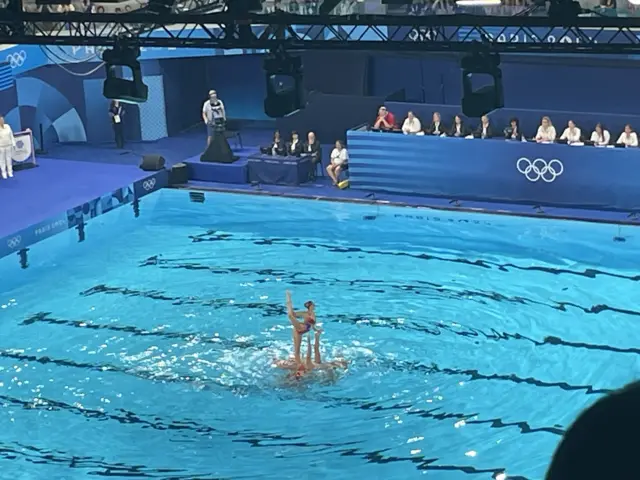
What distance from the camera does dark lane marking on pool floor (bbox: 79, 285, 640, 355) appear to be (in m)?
11.4

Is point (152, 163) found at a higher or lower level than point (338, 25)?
lower

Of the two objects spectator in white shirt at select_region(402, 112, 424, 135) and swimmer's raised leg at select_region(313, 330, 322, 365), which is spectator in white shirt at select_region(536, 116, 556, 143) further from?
Answer: swimmer's raised leg at select_region(313, 330, 322, 365)

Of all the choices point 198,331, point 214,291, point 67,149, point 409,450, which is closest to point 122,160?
point 67,149

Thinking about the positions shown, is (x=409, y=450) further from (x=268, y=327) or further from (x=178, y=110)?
(x=178, y=110)

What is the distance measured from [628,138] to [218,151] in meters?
7.24

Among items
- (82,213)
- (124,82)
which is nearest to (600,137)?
(82,213)

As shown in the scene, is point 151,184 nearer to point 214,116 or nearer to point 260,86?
point 214,116

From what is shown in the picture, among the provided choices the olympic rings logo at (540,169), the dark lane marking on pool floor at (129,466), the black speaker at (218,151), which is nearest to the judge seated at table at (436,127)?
the olympic rings logo at (540,169)

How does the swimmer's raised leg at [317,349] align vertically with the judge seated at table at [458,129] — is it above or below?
below

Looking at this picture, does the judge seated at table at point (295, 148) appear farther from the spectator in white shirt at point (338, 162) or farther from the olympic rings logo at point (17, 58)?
the olympic rings logo at point (17, 58)

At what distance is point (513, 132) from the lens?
17.0 metres

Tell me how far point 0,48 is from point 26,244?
4389 millimetres

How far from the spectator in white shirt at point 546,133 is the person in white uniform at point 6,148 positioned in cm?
886

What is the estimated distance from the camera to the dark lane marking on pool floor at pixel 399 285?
12445mm
